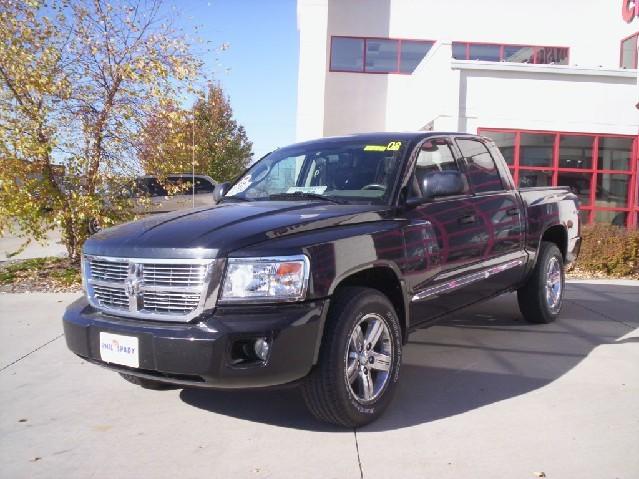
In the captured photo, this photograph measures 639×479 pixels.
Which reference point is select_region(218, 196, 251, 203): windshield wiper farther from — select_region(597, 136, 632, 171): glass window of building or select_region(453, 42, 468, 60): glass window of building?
select_region(453, 42, 468, 60): glass window of building

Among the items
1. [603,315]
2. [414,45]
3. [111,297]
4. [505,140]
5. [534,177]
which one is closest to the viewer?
[111,297]

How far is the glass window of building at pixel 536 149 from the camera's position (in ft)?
41.6

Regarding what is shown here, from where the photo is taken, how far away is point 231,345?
3.04 meters

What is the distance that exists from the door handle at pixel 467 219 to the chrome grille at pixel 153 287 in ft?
7.28

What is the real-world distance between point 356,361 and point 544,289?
3280 mm

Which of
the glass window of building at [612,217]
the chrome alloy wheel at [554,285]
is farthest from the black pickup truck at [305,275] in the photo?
the glass window of building at [612,217]

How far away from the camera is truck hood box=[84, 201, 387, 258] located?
10.5ft

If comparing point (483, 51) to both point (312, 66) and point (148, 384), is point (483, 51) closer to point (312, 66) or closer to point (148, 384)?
point (312, 66)

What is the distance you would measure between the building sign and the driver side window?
12123 millimetres

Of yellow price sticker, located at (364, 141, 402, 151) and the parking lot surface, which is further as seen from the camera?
yellow price sticker, located at (364, 141, 402, 151)

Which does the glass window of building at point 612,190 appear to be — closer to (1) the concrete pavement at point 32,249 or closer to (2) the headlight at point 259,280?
(1) the concrete pavement at point 32,249

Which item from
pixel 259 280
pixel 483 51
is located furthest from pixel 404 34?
pixel 259 280

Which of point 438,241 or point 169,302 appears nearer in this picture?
point 169,302

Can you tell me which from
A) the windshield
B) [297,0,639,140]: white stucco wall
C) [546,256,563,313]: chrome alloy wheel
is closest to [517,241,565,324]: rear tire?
[546,256,563,313]: chrome alloy wheel
